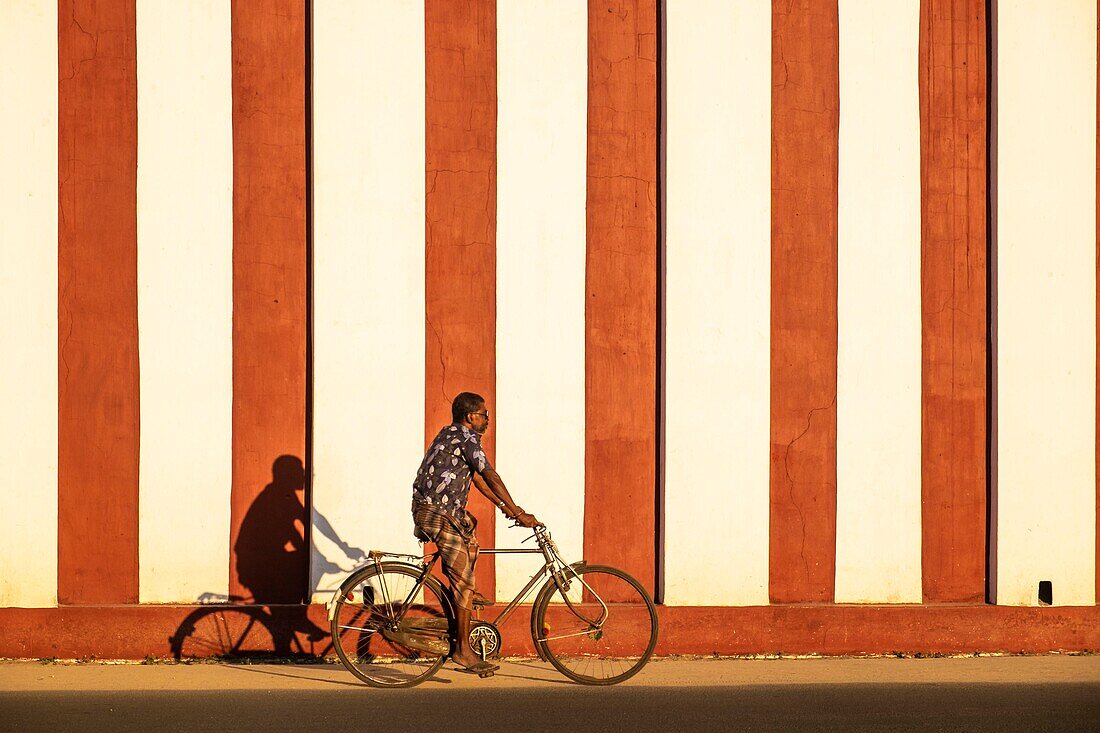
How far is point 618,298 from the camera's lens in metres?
9.06

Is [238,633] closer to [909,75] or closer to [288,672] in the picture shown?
[288,672]

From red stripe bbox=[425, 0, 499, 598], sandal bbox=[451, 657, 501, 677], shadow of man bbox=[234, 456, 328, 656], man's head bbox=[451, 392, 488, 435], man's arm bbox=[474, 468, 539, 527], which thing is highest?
red stripe bbox=[425, 0, 499, 598]

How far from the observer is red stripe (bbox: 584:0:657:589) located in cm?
903

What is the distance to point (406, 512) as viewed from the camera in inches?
348

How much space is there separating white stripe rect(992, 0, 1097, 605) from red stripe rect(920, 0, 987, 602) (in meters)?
0.15

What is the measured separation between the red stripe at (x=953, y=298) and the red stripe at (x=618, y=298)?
2073 mm

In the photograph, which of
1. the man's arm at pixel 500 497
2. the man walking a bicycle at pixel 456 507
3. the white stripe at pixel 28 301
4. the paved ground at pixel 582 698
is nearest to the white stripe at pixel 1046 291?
the paved ground at pixel 582 698

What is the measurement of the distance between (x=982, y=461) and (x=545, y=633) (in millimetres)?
3697

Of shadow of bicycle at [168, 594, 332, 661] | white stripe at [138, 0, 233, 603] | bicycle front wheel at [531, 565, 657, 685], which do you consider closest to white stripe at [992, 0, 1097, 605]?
bicycle front wheel at [531, 565, 657, 685]

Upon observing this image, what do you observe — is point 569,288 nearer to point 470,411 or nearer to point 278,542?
point 470,411

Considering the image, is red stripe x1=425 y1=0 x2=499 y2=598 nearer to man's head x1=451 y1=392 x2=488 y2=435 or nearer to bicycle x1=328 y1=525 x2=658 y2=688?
bicycle x1=328 y1=525 x2=658 y2=688

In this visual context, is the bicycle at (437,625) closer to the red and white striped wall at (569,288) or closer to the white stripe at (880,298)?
the red and white striped wall at (569,288)

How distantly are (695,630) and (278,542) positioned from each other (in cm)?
304

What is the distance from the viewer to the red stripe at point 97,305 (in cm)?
870
